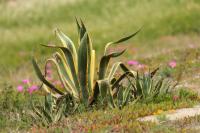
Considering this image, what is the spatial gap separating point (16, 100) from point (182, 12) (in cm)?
1720

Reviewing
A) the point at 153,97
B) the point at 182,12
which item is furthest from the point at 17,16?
the point at 153,97

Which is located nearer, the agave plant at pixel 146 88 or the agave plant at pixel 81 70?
the agave plant at pixel 146 88

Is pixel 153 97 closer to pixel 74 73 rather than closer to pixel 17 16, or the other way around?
pixel 74 73

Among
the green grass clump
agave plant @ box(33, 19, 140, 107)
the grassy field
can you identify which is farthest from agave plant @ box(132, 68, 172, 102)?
the grassy field

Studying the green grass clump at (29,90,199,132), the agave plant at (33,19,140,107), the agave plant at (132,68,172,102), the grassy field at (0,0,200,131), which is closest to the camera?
the green grass clump at (29,90,199,132)

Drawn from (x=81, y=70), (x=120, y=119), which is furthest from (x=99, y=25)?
(x=120, y=119)

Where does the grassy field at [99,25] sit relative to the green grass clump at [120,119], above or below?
above

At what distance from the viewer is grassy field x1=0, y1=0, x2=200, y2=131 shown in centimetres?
2716

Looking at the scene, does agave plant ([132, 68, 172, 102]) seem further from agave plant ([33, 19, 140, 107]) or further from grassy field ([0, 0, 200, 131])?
grassy field ([0, 0, 200, 131])

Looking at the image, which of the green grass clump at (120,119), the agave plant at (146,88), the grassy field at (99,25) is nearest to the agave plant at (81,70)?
the agave plant at (146,88)

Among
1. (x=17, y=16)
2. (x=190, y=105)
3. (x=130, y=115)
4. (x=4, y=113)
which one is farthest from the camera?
(x=17, y=16)

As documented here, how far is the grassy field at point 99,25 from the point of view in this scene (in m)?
27.2

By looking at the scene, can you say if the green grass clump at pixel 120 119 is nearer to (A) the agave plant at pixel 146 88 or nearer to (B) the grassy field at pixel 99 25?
(A) the agave plant at pixel 146 88

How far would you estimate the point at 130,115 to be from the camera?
11.7 meters
